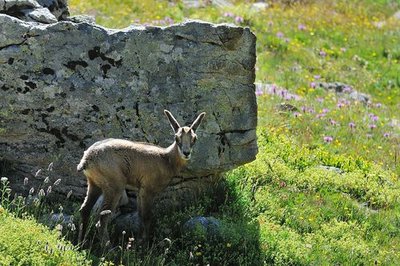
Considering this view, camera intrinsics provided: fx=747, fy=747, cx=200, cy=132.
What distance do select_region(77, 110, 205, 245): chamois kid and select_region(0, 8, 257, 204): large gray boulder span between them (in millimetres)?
796

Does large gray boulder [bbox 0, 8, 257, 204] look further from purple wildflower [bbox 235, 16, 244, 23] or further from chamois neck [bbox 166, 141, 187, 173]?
purple wildflower [bbox 235, 16, 244, 23]

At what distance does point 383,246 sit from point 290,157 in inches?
122

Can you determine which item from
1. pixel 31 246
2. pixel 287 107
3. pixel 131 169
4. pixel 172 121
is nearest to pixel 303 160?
pixel 287 107

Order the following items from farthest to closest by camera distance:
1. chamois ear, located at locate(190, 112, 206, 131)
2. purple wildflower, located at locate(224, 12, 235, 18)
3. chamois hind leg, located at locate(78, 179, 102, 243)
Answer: purple wildflower, located at locate(224, 12, 235, 18) → chamois ear, located at locate(190, 112, 206, 131) → chamois hind leg, located at locate(78, 179, 102, 243)

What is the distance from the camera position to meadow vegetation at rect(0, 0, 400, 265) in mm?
11727

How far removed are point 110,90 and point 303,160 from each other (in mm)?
4987

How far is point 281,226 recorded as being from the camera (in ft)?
41.9

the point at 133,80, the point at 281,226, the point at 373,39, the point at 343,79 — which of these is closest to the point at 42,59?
the point at 133,80

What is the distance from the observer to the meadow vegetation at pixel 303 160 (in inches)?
462

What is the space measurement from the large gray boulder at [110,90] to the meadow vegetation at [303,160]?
1.21m

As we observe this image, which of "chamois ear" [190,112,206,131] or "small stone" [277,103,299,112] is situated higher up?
"chamois ear" [190,112,206,131]

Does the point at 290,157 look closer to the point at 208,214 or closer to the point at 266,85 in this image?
the point at 208,214

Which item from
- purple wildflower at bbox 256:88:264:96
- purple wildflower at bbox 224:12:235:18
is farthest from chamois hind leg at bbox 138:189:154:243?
purple wildflower at bbox 224:12:235:18

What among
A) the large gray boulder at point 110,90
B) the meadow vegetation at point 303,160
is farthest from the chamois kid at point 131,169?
the large gray boulder at point 110,90
